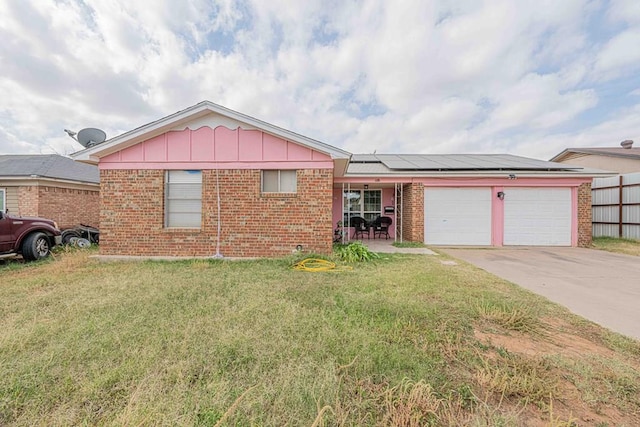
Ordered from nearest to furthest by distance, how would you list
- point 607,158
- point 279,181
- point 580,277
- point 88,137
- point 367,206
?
point 580,277 → point 279,181 → point 88,137 → point 367,206 → point 607,158

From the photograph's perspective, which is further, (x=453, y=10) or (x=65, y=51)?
(x=65, y=51)

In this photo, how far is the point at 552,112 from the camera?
48.7 ft

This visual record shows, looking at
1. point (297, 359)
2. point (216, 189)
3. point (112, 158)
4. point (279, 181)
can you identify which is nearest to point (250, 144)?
point (279, 181)

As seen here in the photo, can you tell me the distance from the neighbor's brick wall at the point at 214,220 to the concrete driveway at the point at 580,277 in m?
4.55

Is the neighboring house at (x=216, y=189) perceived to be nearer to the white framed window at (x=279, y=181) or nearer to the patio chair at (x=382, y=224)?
the white framed window at (x=279, y=181)

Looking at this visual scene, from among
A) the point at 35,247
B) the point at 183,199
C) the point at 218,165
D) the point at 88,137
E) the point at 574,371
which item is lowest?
the point at 574,371

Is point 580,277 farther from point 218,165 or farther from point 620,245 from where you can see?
point 218,165

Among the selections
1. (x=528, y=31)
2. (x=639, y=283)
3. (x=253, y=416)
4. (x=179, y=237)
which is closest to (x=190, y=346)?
(x=253, y=416)

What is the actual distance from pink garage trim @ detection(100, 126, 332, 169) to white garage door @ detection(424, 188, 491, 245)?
18.0 feet

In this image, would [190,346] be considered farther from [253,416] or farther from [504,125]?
[504,125]

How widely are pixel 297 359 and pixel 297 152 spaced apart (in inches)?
213

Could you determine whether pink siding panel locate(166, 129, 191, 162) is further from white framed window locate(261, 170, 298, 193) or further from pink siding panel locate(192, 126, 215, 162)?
white framed window locate(261, 170, 298, 193)

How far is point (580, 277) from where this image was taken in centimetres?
526

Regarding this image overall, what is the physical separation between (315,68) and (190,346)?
1261 cm
